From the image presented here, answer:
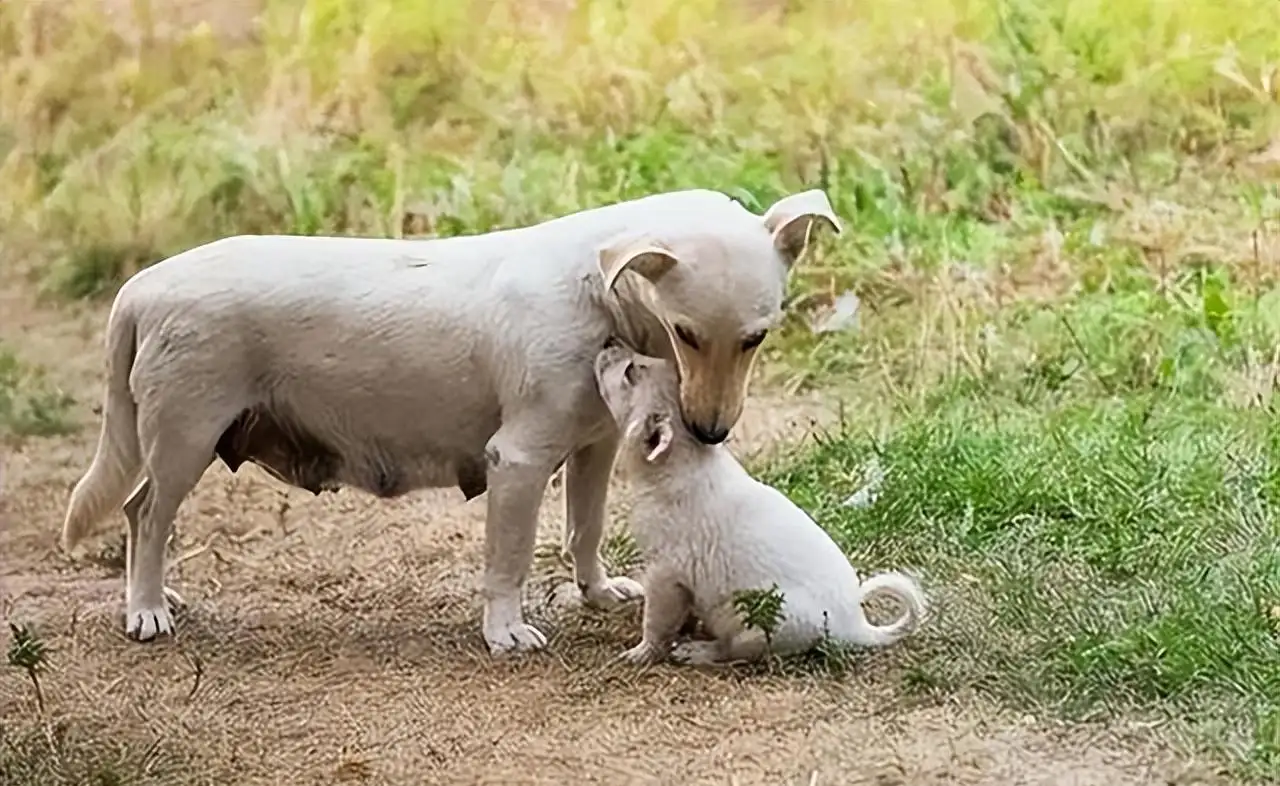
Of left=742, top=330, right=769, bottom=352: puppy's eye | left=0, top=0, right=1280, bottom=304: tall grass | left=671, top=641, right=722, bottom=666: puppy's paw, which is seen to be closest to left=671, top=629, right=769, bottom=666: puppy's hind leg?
left=671, top=641, right=722, bottom=666: puppy's paw

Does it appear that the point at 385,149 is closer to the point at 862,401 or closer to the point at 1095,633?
the point at 862,401

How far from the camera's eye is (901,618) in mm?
1722

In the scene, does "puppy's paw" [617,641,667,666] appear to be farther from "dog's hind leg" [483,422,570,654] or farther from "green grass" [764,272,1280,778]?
"green grass" [764,272,1280,778]

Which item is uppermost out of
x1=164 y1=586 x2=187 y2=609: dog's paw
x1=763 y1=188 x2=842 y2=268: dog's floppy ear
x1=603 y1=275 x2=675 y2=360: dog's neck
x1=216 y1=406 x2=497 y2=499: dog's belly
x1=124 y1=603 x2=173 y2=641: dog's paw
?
x1=763 y1=188 x2=842 y2=268: dog's floppy ear

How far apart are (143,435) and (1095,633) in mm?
878

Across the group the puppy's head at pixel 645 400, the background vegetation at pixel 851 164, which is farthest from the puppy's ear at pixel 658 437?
the background vegetation at pixel 851 164

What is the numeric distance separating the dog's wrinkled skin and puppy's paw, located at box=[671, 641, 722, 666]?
150 mm

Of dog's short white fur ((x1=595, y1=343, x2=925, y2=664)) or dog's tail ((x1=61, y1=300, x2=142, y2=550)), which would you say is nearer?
dog's short white fur ((x1=595, y1=343, x2=925, y2=664))

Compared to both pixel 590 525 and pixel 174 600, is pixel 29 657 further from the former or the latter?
pixel 590 525

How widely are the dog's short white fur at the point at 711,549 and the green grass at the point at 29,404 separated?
69cm

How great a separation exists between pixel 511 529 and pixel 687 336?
0.27m

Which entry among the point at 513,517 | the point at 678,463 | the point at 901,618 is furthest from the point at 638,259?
the point at 901,618

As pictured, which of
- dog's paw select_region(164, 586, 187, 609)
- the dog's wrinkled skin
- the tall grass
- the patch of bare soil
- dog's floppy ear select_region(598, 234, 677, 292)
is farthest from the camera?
the tall grass

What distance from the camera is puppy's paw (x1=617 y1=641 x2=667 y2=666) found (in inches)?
66.0
